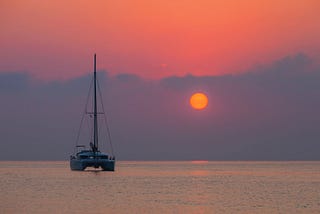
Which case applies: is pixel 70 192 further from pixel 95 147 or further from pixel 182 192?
pixel 95 147

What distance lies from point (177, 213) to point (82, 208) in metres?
11.2

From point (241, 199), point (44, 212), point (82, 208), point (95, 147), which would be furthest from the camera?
point (95, 147)

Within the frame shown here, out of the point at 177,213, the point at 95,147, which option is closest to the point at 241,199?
the point at 177,213

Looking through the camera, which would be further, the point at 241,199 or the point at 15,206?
the point at 241,199

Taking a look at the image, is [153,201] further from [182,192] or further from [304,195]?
[304,195]

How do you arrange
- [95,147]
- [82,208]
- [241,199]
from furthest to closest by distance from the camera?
1. [95,147]
2. [241,199]
3. [82,208]

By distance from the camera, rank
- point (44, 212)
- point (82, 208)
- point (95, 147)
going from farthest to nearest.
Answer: point (95, 147), point (82, 208), point (44, 212)

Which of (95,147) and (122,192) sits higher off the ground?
(95,147)

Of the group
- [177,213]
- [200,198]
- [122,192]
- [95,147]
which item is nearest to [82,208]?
[177,213]

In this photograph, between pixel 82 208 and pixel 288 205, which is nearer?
pixel 82 208

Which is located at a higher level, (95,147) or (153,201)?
(95,147)

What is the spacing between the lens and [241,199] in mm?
94875

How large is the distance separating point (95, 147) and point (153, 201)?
74236 millimetres

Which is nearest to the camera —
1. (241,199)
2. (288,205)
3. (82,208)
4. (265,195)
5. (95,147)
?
(82,208)
